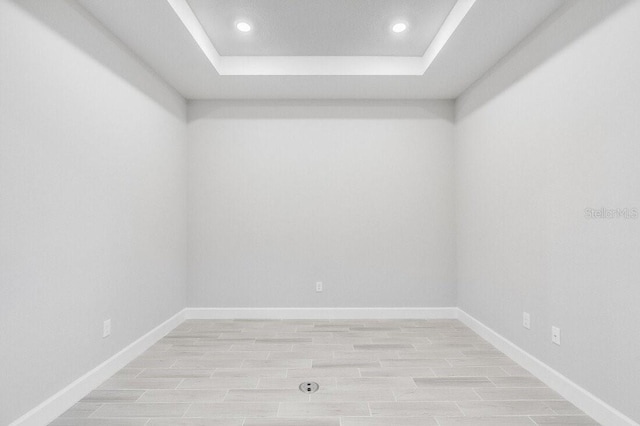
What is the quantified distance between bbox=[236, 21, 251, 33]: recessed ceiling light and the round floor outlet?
2.83 metres

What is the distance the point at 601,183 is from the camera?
2078 millimetres

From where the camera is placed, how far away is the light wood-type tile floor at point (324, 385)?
2.11 m

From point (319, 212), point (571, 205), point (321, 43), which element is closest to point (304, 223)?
point (319, 212)

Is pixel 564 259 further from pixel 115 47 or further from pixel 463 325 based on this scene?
pixel 115 47

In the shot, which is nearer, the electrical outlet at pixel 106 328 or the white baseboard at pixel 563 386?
the white baseboard at pixel 563 386

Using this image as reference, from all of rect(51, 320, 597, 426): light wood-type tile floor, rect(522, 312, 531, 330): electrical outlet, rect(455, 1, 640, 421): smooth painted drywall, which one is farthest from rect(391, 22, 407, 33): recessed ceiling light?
rect(51, 320, 597, 426): light wood-type tile floor

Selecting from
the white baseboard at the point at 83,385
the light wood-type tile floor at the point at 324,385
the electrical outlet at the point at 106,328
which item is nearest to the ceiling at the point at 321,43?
the electrical outlet at the point at 106,328

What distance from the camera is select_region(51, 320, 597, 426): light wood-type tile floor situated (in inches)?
83.0

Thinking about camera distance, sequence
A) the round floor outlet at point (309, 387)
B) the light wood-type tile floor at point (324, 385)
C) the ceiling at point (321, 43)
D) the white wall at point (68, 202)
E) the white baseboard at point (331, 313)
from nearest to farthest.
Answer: the white wall at point (68, 202)
the light wood-type tile floor at point (324, 385)
the round floor outlet at point (309, 387)
the ceiling at point (321, 43)
the white baseboard at point (331, 313)

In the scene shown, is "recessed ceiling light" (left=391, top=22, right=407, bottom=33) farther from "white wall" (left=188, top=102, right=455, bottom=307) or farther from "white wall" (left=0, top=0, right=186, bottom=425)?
"white wall" (left=0, top=0, right=186, bottom=425)

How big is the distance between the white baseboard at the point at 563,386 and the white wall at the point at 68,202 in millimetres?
3156

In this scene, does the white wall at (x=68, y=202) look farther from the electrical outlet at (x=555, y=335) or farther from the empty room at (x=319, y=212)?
the electrical outlet at (x=555, y=335)

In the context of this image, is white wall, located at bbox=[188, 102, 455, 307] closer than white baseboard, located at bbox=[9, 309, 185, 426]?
No

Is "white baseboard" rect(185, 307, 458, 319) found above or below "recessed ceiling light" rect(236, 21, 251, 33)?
below
